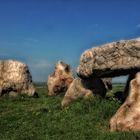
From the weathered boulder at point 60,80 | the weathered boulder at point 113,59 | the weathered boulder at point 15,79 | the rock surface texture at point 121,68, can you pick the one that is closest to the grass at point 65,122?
the rock surface texture at point 121,68

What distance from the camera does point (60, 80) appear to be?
36.9 metres

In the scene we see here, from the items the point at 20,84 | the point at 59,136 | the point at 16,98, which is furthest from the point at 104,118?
the point at 20,84

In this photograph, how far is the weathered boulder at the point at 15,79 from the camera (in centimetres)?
3394

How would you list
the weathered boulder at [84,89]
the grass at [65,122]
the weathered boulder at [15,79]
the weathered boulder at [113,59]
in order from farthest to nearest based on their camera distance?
the weathered boulder at [15,79] → the weathered boulder at [84,89] → the weathered boulder at [113,59] → the grass at [65,122]

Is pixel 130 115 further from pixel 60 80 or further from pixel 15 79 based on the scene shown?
pixel 60 80

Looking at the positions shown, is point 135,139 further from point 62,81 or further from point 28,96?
point 62,81

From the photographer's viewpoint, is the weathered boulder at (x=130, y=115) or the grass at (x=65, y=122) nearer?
the grass at (x=65, y=122)

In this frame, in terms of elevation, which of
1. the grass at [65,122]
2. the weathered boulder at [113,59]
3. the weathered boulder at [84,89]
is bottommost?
the grass at [65,122]

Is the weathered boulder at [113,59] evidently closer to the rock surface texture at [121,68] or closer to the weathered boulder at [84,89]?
the rock surface texture at [121,68]

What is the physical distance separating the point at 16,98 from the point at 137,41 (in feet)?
45.1

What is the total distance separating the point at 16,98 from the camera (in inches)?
1237

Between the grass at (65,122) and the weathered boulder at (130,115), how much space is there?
18.0 inches

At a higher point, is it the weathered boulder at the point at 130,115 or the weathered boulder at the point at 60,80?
the weathered boulder at the point at 60,80

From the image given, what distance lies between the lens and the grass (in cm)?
1728
